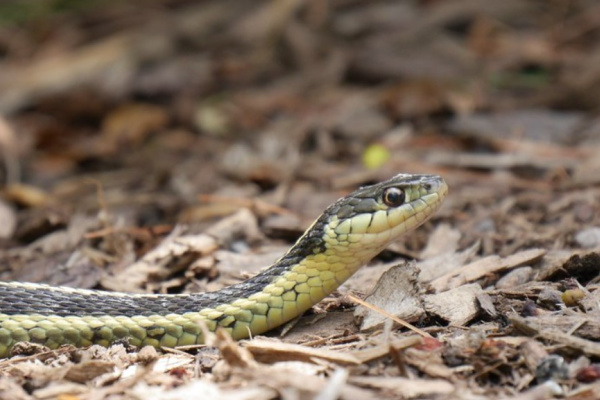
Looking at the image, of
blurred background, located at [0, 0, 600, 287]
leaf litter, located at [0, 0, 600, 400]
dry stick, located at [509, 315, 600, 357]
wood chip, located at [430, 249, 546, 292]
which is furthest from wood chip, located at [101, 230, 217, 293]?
dry stick, located at [509, 315, 600, 357]

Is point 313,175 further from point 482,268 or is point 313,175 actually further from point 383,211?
point 383,211

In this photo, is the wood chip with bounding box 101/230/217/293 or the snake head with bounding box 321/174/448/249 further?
the wood chip with bounding box 101/230/217/293

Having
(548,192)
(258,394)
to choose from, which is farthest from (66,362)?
(548,192)

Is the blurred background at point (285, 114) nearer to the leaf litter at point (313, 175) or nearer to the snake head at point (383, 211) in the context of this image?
the leaf litter at point (313, 175)

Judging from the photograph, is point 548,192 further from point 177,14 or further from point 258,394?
point 177,14

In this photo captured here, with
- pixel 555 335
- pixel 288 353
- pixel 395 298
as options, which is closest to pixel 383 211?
pixel 395 298

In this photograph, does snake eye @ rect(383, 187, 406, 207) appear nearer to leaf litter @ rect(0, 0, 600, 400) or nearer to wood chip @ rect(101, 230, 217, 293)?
leaf litter @ rect(0, 0, 600, 400)

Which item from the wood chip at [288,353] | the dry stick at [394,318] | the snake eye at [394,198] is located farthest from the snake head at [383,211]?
the wood chip at [288,353]
